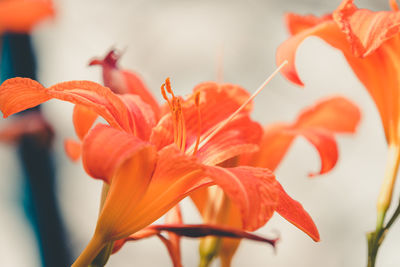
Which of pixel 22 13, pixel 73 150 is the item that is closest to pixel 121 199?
pixel 73 150

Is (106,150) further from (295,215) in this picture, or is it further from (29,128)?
(29,128)

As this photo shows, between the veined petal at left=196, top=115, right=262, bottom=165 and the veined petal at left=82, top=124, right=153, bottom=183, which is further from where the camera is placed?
the veined petal at left=196, top=115, right=262, bottom=165

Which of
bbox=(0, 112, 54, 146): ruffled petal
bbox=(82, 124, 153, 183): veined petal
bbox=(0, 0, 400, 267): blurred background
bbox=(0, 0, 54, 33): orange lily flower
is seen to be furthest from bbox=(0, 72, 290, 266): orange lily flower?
bbox=(0, 0, 400, 267): blurred background

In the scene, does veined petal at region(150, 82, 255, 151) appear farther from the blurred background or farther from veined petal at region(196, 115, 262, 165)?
the blurred background

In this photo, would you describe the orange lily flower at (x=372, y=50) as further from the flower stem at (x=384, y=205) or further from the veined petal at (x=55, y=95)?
the veined petal at (x=55, y=95)

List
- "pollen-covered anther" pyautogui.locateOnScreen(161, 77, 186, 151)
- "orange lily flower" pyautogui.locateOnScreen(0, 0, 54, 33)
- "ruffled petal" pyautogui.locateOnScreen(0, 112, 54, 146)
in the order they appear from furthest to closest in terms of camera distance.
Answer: "ruffled petal" pyautogui.locateOnScreen(0, 112, 54, 146) < "orange lily flower" pyautogui.locateOnScreen(0, 0, 54, 33) < "pollen-covered anther" pyautogui.locateOnScreen(161, 77, 186, 151)

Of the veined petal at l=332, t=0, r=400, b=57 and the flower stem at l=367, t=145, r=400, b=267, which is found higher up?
the veined petal at l=332, t=0, r=400, b=57

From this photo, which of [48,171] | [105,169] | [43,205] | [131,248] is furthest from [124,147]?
[131,248]
